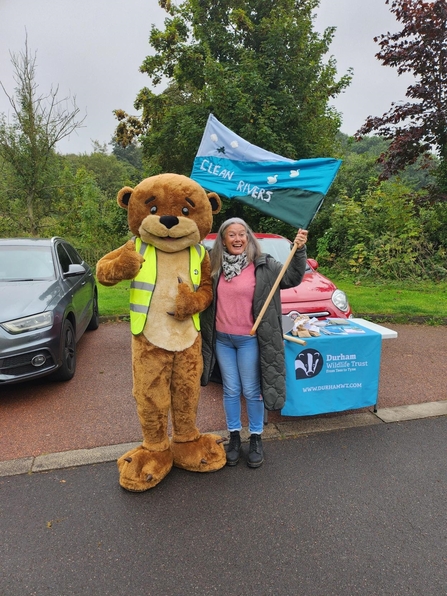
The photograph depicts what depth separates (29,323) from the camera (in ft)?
13.3

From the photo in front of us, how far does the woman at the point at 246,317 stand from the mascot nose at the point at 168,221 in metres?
0.49

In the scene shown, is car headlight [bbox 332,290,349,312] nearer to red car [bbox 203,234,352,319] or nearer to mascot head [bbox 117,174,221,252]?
red car [bbox 203,234,352,319]

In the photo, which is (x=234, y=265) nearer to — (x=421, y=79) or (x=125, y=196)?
(x=125, y=196)

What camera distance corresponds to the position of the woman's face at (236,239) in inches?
116

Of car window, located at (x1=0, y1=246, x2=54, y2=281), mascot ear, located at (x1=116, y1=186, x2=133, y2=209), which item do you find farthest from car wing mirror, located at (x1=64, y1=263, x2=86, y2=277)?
mascot ear, located at (x1=116, y1=186, x2=133, y2=209)

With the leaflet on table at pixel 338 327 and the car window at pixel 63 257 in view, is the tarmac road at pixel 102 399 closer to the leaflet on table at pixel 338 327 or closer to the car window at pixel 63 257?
the leaflet on table at pixel 338 327

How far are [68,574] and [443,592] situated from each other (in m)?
2.00

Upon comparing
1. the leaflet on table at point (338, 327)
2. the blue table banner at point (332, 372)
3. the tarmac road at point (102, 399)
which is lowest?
the tarmac road at point (102, 399)

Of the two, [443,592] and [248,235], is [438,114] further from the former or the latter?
[443,592]

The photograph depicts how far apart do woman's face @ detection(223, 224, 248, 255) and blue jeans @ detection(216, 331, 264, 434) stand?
0.64 m

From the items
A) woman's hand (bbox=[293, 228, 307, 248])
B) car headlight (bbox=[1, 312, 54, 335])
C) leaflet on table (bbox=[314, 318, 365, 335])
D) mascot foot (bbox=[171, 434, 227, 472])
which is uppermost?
woman's hand (bbox=[293, 228, 307, 248])

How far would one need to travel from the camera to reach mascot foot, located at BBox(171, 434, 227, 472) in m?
3.05

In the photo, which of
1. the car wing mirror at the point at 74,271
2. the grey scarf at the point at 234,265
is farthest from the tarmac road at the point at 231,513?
the car wing mirror at the point at 74,271

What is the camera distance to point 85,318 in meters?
5.82
